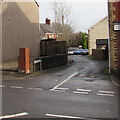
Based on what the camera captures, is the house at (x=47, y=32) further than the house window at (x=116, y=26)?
Yes

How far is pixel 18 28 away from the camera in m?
24.7

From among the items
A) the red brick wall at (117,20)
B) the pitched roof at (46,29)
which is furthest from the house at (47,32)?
the red brick wall at (117,20)

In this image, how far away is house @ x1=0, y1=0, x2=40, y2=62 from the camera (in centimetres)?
2206

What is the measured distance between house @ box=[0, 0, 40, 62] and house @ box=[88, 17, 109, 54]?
52.9 feet

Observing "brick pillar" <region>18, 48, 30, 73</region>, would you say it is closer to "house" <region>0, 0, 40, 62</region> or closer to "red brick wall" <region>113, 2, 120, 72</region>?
"house" <region>0, 0, 40, 62</region>

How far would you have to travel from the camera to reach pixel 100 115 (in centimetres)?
617

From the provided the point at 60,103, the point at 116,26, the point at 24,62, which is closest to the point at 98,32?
the point at 116,26

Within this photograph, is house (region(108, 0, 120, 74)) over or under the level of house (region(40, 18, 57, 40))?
under

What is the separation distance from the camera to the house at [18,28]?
2206 centimetres

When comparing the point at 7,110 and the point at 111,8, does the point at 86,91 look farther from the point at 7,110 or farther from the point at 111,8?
the point at 111,8

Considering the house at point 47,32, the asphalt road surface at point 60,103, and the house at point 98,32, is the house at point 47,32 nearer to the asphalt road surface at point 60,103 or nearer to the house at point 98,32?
the house at point 98,32

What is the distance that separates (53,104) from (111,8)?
11069 millimetres

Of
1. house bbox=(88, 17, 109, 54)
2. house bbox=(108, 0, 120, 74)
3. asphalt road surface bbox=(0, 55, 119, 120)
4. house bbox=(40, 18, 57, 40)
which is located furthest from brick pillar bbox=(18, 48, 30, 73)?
house bbox=(40, 18, 57, 40)

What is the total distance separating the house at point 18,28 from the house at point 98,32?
1612cm
